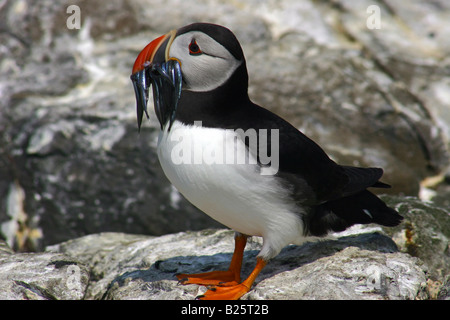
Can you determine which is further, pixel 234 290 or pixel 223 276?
pixel 223 276

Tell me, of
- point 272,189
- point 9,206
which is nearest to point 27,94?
point 9,206

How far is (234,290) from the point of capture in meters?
4.23

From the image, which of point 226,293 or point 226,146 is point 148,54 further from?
point 226,293

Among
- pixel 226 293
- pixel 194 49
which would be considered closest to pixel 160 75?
pixel 194 49

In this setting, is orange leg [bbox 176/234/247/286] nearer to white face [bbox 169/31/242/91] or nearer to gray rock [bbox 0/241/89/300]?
gray rock [bbox 0/241/89/300]

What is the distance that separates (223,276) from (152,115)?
357cm

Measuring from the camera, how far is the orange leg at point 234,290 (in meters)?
4.18

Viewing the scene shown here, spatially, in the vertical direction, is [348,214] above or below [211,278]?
above

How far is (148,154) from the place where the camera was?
7.29m

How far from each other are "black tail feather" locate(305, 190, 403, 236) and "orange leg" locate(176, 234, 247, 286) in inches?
23.7

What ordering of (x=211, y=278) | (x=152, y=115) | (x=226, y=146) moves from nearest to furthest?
(x=226, y=146) → (x=211, y=278) → (x=152, y=115)

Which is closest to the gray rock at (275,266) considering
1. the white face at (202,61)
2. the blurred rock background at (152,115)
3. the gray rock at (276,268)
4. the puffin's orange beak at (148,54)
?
the gray rock at (276,268)

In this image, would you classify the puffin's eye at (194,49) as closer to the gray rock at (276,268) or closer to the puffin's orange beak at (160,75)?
the puffin's orange beak at (160,75)
